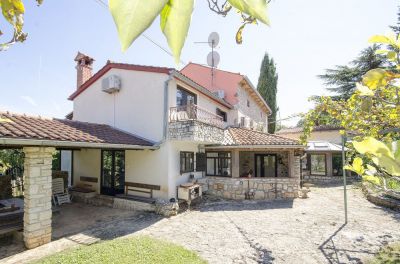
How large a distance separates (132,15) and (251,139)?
15.2m

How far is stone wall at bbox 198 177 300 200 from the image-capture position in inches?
564

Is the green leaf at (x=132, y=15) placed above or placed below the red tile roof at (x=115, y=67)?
below

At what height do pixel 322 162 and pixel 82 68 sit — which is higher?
pixel 82 68

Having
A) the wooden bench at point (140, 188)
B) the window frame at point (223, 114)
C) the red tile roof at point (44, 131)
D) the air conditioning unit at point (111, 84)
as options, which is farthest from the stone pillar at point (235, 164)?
the air conditioning unit at point (111, 84)

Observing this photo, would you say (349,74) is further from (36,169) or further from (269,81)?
(36,169)

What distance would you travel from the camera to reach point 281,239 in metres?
8.15

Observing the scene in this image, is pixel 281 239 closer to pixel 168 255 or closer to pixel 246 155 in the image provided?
pixel 168 255

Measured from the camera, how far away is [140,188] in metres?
12.2

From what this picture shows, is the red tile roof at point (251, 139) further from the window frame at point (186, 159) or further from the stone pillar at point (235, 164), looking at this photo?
the window frame at point (186, 159)

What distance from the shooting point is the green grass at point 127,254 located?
6.21 metres

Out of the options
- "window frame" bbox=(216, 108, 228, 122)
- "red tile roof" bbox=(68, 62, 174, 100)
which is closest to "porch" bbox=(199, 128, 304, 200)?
"window frame" bbox=(216, 108, 228, 122)

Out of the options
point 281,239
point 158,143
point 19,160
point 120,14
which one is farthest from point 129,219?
point 19,160

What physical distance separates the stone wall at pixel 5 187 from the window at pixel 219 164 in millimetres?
10179

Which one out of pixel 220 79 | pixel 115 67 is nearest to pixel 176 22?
pixel 115 67
